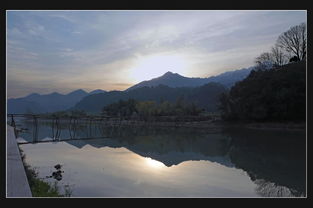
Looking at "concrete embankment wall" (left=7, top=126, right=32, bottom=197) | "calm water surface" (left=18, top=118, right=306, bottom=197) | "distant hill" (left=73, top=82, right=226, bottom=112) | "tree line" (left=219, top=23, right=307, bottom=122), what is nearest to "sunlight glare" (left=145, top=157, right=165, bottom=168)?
"calm water surface" (left=18, top=118, right=306, bottom=197)

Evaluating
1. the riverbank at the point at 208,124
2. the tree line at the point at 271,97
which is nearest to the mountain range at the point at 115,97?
the riverbank at the point at 208,124

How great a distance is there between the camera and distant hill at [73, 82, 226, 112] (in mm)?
71812

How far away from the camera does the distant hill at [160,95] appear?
71812 millimetres

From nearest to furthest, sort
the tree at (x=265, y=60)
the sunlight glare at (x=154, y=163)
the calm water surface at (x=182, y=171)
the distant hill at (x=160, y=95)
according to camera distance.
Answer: the calm water surface at (x=182, y=171) → the sunlight glare at (x=154, y=163) → the tree at (x=265, y=60) → the distant hill at (x=160, y=95)

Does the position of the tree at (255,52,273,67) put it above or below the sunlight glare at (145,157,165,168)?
above

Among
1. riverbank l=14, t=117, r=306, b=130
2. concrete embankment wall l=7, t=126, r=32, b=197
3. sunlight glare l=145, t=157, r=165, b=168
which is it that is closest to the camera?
concrete embankment wall l=7, t=126, r=32, b=197

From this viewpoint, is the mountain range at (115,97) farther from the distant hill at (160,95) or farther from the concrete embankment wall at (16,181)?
the concrete embankment wall at (16,181)

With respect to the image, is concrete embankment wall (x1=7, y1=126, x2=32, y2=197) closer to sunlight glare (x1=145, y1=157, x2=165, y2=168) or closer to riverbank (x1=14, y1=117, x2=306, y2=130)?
sunlight glare (x1=145, y1=157, x2=165, y2=168)

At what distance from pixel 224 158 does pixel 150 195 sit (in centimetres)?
649

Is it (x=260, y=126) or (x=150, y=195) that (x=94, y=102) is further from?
(x=150, y=195)

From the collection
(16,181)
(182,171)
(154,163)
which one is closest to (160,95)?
(154,163)

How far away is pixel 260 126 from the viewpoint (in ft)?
85.5

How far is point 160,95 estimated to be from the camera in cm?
8594

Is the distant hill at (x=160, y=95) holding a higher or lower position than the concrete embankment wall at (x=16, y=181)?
higher
